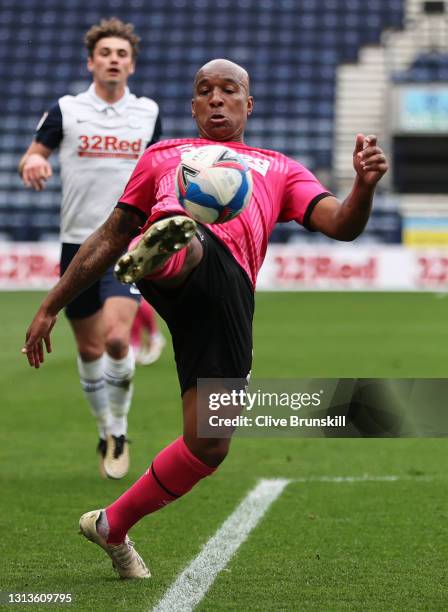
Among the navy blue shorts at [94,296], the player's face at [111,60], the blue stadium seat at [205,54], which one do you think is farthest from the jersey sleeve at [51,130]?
the blue stadium seat at [205,54]

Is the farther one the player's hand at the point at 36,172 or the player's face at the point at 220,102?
the player's hand at the point at 36,172

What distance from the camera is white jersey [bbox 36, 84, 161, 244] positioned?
7.03m

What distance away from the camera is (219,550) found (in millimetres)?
4887

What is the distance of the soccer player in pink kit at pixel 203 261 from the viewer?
3.78 m

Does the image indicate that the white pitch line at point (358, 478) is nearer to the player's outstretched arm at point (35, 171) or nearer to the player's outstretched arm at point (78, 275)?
the player's outstretched arm at point (35, 171)

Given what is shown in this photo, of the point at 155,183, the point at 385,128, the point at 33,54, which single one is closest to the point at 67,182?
the point at 155,183

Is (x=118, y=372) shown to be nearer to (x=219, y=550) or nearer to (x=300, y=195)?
(x=219, y=550)

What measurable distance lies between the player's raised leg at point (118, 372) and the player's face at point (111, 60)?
4.43ft

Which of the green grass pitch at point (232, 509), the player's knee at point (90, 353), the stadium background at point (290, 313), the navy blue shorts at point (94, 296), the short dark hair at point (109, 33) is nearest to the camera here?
the green grass pitch at point (232, 509)

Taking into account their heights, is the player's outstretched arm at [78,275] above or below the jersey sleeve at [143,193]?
below

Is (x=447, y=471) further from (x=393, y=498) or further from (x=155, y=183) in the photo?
(x=155, y=183)

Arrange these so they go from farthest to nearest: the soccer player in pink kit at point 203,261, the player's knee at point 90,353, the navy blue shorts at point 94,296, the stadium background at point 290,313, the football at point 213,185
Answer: the player's knee at point 90,353, the navy blue shorts at point 94,296, the stadium background at point 290,313, the soccer player in pink kit at point 203,261, the football at point 213,185

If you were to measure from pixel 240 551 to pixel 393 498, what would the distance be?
4.81ft

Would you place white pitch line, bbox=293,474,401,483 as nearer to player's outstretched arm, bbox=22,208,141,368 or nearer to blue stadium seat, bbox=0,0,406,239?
player's outstretched arm, bbox=22,208,141,368
